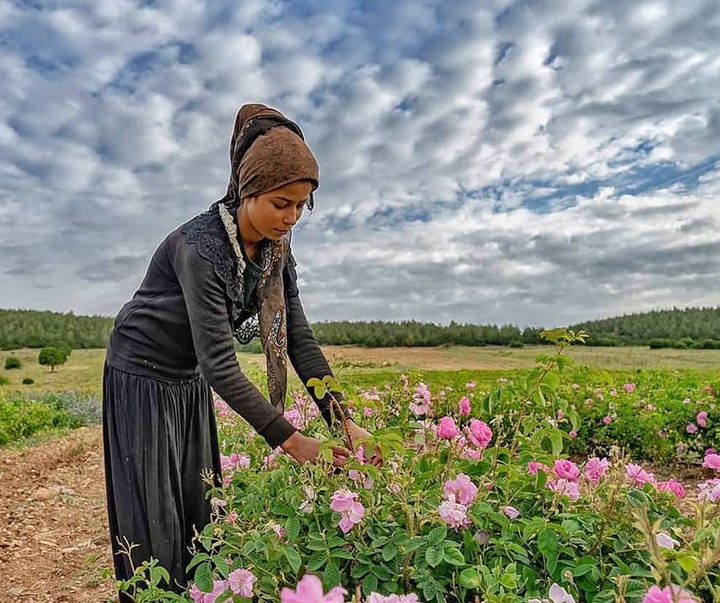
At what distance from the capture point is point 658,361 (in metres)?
9.09

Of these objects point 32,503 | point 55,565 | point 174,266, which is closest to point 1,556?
point 55,565

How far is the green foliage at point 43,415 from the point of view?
771 centimetres

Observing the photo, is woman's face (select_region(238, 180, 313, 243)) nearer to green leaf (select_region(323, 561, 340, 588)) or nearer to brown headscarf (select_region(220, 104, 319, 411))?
brown headscarf (select_region(220, 104, 319, 411))

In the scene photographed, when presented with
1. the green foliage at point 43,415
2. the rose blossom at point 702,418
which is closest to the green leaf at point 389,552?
the rose blossom at point 702,418

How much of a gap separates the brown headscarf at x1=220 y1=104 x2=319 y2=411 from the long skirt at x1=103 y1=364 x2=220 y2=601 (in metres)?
0.31

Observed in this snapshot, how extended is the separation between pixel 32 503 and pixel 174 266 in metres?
3.77

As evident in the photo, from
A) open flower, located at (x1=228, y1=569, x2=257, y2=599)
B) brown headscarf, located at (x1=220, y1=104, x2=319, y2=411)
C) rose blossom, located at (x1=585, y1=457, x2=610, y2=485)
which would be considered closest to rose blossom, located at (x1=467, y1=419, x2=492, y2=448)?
rose blossom, located at (x1=585, y1=457, x2=610, y2=485)

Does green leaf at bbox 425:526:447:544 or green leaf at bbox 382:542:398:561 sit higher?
green leaf at bbox 425:526:447:544

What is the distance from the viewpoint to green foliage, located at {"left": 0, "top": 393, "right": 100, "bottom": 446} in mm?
7715

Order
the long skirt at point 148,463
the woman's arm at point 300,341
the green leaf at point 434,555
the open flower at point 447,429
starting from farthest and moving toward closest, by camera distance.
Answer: the woman's arm at point 300,341, the long skirt at point 148,463, the open flower at point 447,429, the green leaf at point 434,555

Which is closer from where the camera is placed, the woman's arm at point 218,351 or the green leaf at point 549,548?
the green leaf at point 549,548

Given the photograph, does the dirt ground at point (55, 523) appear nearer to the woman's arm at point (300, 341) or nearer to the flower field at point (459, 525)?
the flower field at point (459, 525)

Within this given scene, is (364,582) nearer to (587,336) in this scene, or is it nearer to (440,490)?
(440,490)

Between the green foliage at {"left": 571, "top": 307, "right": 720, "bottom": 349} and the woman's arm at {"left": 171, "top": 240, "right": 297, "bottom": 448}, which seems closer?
the woman's arm at {"left": 171, "top": 240, "right": 297, "bottom": 448}
